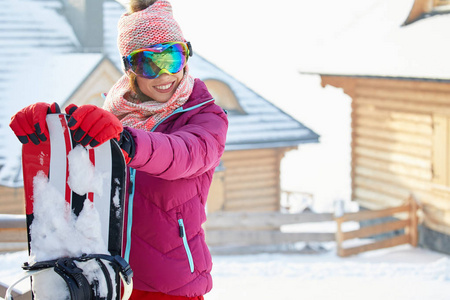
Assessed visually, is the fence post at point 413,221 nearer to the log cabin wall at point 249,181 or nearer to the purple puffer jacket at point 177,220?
the log cabin wall at point 249,181

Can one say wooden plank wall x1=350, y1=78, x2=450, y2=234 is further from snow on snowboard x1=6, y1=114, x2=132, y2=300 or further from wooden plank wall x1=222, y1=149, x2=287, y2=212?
snow on snowboard x1=6, y1=114, x2=132, y2=300

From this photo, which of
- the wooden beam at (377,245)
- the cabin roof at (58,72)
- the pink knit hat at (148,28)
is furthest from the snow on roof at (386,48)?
the pink knit hat at (148,28)

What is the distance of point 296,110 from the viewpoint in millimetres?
56594

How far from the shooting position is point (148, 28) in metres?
2.00

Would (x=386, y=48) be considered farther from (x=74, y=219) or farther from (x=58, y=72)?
(x=74, y=219)

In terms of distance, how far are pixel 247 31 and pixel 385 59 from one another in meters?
60.9

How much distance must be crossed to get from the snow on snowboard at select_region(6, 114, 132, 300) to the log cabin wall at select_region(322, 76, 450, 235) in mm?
8548

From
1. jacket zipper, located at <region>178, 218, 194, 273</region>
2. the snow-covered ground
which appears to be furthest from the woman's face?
the snow-covered ground

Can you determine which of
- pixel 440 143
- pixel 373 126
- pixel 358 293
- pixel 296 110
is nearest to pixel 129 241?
pixel 358 293

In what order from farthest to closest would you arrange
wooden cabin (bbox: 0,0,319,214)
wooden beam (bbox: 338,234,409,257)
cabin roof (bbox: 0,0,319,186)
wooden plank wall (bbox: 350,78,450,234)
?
cabin roof (bbox: 0,0,319,186) < wooden cabin (bbox: 0,0,319,214) < wooden plank wall (bbox: 350,78,450,234) < wooden beam (bbox: 338,234,409,257)

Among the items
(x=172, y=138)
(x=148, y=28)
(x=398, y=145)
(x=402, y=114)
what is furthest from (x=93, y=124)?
(x=398, y=145)

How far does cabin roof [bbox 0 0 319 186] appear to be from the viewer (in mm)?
12578

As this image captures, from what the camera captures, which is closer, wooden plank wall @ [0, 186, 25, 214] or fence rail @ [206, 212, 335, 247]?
fence rail @ [206, 212, 335, 247]

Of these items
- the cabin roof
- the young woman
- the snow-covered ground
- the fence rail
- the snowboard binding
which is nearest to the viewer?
the snowboard binding
